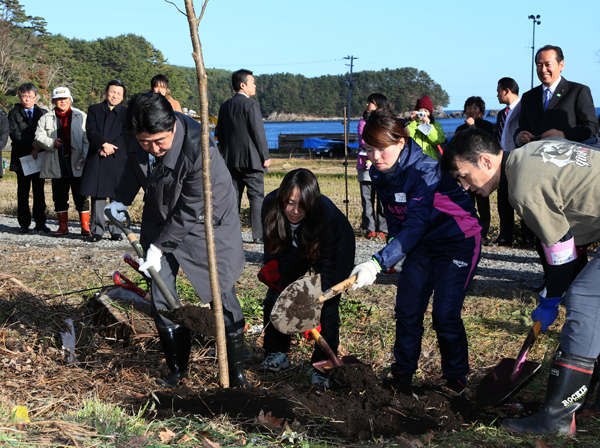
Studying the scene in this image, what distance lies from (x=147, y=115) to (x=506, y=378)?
7.48 ft

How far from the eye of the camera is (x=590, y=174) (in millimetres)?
2391

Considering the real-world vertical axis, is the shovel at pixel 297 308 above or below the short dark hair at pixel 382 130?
below

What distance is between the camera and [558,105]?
5.13 metres

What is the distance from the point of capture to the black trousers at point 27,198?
757 centimetres

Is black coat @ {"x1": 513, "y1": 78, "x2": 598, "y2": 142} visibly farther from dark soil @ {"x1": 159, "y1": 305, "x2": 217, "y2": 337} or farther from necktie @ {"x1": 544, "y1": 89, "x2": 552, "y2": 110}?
dark soil @ {"x1": 159, "y1": 305, "x2": 217, "y2": 337}

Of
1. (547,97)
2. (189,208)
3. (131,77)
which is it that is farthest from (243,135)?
(131,77)

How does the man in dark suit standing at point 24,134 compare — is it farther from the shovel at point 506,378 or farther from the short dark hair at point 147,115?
the shovel at point 506,378

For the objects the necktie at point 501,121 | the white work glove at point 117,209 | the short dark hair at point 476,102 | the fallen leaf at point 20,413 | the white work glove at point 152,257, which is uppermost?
the short dark hair at point 476,102

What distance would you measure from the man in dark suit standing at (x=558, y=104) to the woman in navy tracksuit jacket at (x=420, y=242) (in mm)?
2478

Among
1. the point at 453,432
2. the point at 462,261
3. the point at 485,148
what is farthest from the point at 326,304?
the point at 485,148

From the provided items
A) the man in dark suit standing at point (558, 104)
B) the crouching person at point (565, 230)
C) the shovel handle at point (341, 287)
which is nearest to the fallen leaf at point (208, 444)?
the shovel handle at point (341, 287)

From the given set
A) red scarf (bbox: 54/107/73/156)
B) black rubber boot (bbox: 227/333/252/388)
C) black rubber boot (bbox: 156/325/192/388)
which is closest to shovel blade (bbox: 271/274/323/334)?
black rubber boot (bbox: 227/333/252/388)

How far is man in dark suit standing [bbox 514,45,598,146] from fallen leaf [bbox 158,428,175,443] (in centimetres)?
420

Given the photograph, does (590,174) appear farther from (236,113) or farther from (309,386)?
(236,113)
